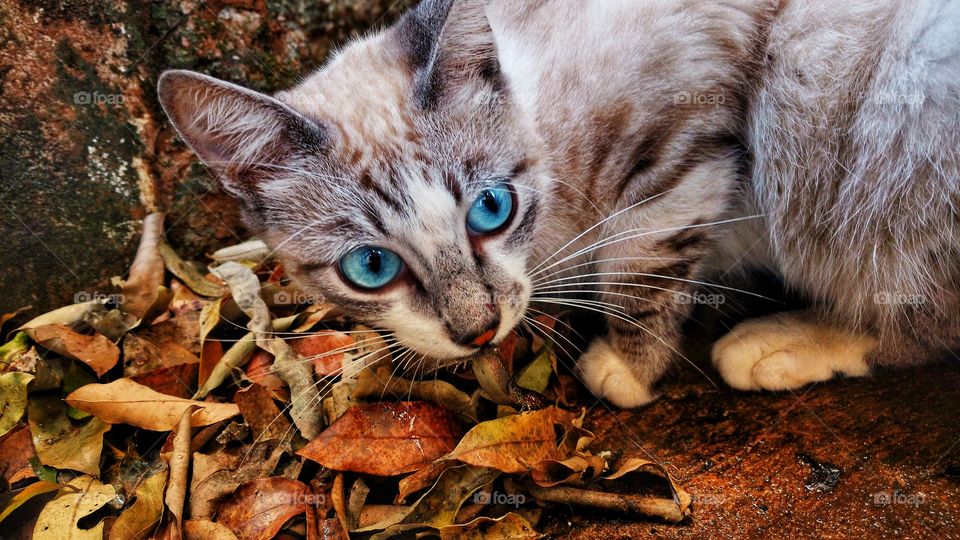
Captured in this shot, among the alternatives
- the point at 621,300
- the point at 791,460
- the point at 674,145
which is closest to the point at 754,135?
the point at 674,145

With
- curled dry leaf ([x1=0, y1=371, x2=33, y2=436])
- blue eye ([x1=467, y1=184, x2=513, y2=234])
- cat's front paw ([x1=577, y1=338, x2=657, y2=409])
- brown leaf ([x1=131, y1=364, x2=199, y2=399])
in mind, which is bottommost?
cat's front paw ([x1=577, y1=338, x2=657, y2=409])

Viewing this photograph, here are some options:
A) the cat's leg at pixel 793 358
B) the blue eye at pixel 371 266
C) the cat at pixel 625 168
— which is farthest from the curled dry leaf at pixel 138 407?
the cat's leg at pixel 793 358

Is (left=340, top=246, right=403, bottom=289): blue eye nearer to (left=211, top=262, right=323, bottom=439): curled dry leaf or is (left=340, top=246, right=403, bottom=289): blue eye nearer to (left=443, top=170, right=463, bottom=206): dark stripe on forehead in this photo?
(left=443, top=170, right=463, bottom=206): dark stripe on forehead

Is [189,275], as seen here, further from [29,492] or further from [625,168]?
[625,168]

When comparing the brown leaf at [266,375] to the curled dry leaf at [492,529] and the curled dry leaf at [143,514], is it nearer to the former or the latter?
the curled dry leaf at [143,514]

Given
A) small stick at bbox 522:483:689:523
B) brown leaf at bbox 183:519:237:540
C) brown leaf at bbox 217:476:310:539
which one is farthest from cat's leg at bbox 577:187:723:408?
brown leaf at bbox 183:519:237:540

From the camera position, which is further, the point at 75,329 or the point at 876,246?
the point at 75,329

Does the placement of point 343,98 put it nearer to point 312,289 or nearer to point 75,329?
point 312,289
